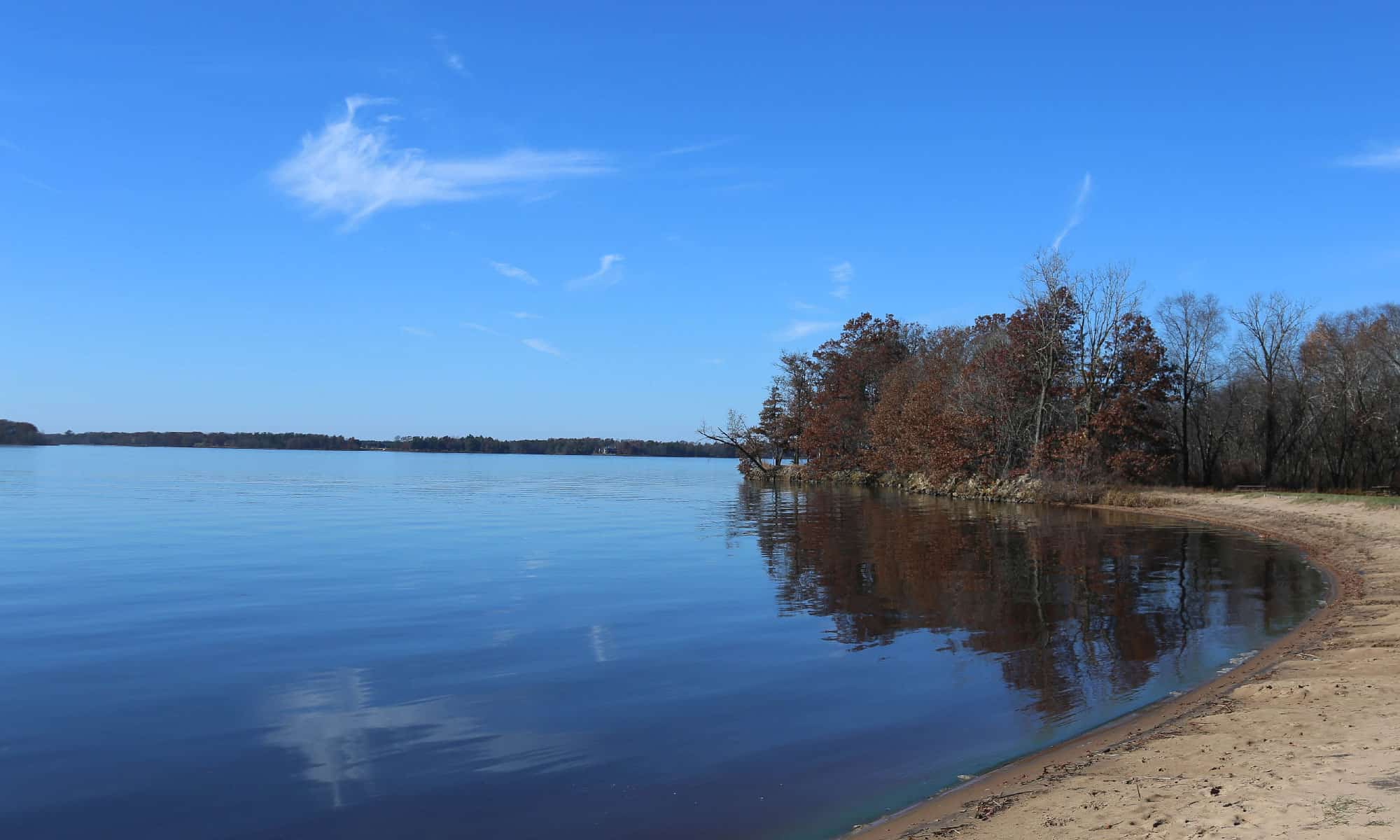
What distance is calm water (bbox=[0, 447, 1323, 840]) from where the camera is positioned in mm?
7648

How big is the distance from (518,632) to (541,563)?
343 inches

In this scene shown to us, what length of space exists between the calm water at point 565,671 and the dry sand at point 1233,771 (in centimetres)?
71

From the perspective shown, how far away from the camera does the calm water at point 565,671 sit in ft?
25.1

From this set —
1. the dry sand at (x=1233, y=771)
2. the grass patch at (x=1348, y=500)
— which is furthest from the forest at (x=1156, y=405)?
the dry sand at (x=1233, y=771)

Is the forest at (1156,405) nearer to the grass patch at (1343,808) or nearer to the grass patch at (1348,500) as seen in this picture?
the grass patch at (1348,500)

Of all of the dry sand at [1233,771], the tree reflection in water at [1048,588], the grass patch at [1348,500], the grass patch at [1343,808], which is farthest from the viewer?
the grass patch at [1348,500]

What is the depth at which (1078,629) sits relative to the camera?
1468 centimetres

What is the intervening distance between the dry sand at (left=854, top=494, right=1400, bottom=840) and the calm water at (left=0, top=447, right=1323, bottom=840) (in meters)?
0.71

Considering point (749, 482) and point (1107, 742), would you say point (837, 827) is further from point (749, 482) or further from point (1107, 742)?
point (749, 482)

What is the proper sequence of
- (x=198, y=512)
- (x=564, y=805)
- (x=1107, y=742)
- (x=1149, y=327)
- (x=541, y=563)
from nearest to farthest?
(x=564, y=805) < (x=1107, y=742) < (x=541, y=563) < (x=198, y=512) < (x=1149, y=327)

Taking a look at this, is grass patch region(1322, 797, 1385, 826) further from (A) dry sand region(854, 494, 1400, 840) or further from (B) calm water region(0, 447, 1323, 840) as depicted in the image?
(B) calm water region(0, 447, 1323, 840)

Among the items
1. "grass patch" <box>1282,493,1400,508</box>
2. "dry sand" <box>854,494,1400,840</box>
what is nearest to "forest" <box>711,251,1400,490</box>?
"grass patch" <box>1282,493,1400,508</box>

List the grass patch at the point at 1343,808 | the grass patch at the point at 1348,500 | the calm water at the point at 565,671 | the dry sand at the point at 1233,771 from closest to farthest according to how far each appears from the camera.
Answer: the grass patch at the point at 1343,808
the dry sand at the point at 1233,771
the calm water at the point at 565,671
the grass patch at the point at 1348,500

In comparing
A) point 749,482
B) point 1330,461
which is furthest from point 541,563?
point 749,482
